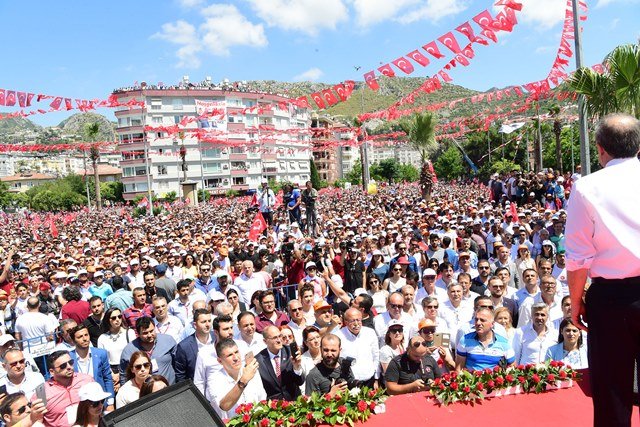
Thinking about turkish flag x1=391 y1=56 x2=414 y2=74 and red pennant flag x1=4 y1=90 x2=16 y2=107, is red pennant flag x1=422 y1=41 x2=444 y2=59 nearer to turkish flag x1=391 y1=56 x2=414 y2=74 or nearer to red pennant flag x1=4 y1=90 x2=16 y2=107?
turkish flag x1=391 y1=56 x2=414 y2=74

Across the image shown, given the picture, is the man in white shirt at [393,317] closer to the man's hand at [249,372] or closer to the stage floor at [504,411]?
the man's hand at [249,372]

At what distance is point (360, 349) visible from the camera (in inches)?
215

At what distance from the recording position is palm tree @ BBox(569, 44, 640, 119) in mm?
9008

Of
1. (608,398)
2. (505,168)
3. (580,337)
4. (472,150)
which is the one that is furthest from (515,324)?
(472,150)

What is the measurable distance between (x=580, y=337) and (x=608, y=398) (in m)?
3.11

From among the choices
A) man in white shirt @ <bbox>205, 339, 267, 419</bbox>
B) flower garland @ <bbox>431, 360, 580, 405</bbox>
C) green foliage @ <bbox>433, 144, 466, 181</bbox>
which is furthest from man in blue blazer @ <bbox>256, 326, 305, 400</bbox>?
green foliage @ <bbox>433, 144, 466, 181</bbox>

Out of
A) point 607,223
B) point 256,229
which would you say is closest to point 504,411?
point 607,223

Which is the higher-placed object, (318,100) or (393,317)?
(318,100)

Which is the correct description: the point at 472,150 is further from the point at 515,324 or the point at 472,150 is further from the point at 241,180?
the point at 515,324

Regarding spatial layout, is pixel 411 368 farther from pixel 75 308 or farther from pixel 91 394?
pixel 75 308

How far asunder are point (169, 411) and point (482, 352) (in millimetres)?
3444

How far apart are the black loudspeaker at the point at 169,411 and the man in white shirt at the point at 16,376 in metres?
3.14

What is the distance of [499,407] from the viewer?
3496 millimetres

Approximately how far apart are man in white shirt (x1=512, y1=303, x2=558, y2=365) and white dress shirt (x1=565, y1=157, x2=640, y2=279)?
351 cm
